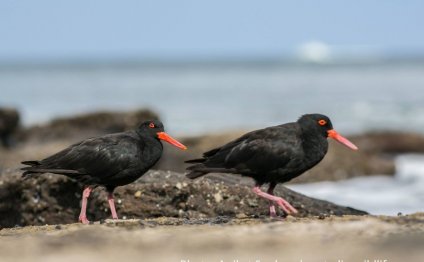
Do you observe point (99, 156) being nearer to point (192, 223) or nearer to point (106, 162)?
point (106, 162)

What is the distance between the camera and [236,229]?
652 centimetres

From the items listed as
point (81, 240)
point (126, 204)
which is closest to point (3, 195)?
point (126, 204)

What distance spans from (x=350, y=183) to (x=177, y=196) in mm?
6657

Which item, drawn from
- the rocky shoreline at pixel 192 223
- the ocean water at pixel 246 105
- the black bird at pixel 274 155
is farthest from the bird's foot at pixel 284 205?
the ocean water at pixel 246 105

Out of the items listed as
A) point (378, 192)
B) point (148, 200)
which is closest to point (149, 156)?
point (148, 200)

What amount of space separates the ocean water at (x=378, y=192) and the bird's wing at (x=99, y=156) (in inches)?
224

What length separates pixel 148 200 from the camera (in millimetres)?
9258

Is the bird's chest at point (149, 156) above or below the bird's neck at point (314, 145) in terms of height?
below

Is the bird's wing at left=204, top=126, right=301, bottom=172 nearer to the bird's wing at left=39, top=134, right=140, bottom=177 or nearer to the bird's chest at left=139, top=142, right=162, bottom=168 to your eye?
the bird's chest at left=139, top=142, right=162, bottom=168

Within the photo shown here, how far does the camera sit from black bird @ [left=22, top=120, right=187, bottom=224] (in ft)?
26.7

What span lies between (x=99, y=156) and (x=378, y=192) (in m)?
7.55

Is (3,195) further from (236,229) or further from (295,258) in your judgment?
(295,258)

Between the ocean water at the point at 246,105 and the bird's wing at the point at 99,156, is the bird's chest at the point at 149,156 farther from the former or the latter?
the ocean water at the point at 246,105

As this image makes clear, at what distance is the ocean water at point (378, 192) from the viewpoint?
43.4ft
